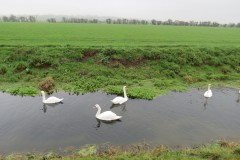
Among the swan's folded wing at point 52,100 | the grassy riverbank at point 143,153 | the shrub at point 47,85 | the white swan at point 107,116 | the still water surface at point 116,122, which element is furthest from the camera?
the shrub at point 47,85

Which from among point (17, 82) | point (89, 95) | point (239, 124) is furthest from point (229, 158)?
point (17, 82)

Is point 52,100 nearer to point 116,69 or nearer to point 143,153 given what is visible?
point 116,69

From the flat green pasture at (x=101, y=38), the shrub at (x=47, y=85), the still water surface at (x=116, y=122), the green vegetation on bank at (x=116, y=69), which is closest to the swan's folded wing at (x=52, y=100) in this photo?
the still water surface at (x=116, y=122)

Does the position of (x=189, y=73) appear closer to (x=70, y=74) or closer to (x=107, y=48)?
(x=107, y=48)

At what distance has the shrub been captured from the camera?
24.7 metres

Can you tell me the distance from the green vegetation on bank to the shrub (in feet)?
1.63

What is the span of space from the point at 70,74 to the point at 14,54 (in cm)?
758

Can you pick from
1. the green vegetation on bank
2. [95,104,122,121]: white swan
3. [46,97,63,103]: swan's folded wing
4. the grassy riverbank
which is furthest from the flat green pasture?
the grassy riverbank

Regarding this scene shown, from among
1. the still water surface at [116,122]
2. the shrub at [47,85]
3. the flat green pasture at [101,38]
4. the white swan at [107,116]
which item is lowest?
the still water surface at [116,122]

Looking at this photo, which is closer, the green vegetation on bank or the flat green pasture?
the green vegetation on bank

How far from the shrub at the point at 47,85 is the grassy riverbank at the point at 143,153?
10.5m

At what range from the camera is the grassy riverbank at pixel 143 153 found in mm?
13523

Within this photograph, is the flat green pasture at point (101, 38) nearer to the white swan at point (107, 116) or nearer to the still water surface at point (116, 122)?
the still water surface at point (116, 122)

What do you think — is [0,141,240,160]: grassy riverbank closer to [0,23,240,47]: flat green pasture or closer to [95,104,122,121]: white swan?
[95,104,122,121]: white swan
